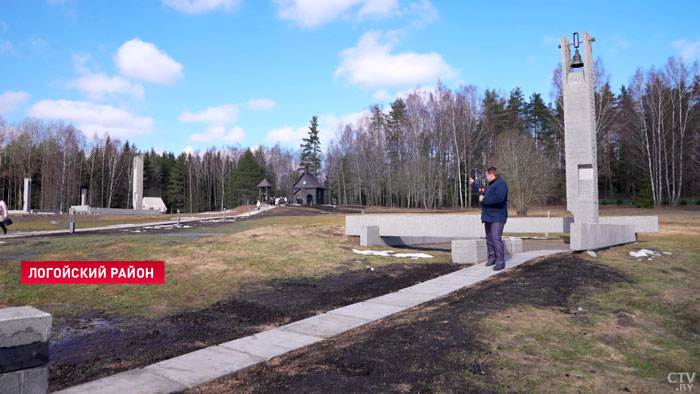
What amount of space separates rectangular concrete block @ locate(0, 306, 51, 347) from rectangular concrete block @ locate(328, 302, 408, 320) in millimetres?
3674

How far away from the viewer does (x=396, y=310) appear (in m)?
5.76

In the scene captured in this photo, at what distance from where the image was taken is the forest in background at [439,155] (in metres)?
44.4

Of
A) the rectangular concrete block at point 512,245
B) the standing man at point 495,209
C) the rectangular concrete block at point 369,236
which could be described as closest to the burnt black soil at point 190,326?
the standing man at point 495,209

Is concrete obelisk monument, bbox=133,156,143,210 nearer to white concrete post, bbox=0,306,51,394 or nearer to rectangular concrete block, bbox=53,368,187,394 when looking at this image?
rectangular concrete block, bbox=53,368,187,394

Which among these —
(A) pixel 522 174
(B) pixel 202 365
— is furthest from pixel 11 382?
(A) pixel 522 174

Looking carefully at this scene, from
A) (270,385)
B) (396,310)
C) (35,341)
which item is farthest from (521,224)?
(35,341)

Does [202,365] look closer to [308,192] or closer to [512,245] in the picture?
[512,245]

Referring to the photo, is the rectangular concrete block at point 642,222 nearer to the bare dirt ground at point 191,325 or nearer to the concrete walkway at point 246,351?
the bare dirt ground at point 191,325

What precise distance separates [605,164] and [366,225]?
185 feet

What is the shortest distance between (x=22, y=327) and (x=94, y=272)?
8.38 metres

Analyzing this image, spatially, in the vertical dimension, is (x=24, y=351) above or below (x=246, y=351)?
above

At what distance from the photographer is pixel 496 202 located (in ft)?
26.2

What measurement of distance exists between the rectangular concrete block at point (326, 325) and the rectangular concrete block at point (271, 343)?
0.16 m

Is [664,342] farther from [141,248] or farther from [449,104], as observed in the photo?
[449,104]
